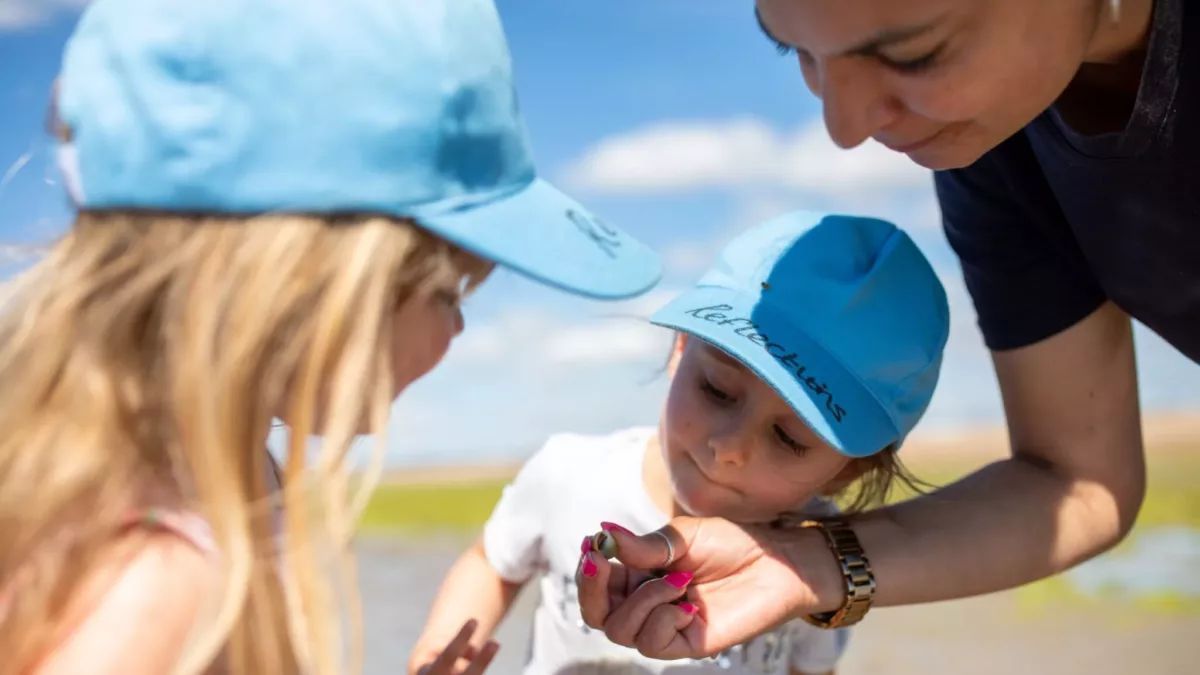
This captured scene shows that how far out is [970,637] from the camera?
3617 mm

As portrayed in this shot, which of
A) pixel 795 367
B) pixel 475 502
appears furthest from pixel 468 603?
pixel 475 502

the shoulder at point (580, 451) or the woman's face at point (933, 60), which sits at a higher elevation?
the woman's face at point (933, 60)

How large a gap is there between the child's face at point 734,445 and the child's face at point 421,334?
0.54m

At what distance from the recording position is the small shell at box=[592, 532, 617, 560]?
145cm

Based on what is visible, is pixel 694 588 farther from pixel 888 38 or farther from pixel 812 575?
pixel 888 38

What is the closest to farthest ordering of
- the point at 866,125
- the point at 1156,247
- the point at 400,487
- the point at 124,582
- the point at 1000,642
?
the point at 124,582 < the point at 866,125 < the point at 1156,247 < the point at 1000,642 < the point at 400,487

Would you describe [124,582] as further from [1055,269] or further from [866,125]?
[1055,269]

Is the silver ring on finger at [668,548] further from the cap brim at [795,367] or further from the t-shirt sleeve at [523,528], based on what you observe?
the t-shirt sleeve at [523,528]

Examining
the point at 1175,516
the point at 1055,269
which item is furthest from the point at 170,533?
the point at 1175,516

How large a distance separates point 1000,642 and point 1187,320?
240 centimetres

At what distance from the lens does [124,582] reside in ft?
3.30

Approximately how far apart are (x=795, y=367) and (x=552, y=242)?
1.73ft

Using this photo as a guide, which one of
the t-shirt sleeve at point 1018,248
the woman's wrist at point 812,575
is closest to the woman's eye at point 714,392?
the woman's wrist at point 812,575

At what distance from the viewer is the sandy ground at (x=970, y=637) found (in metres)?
3.31
